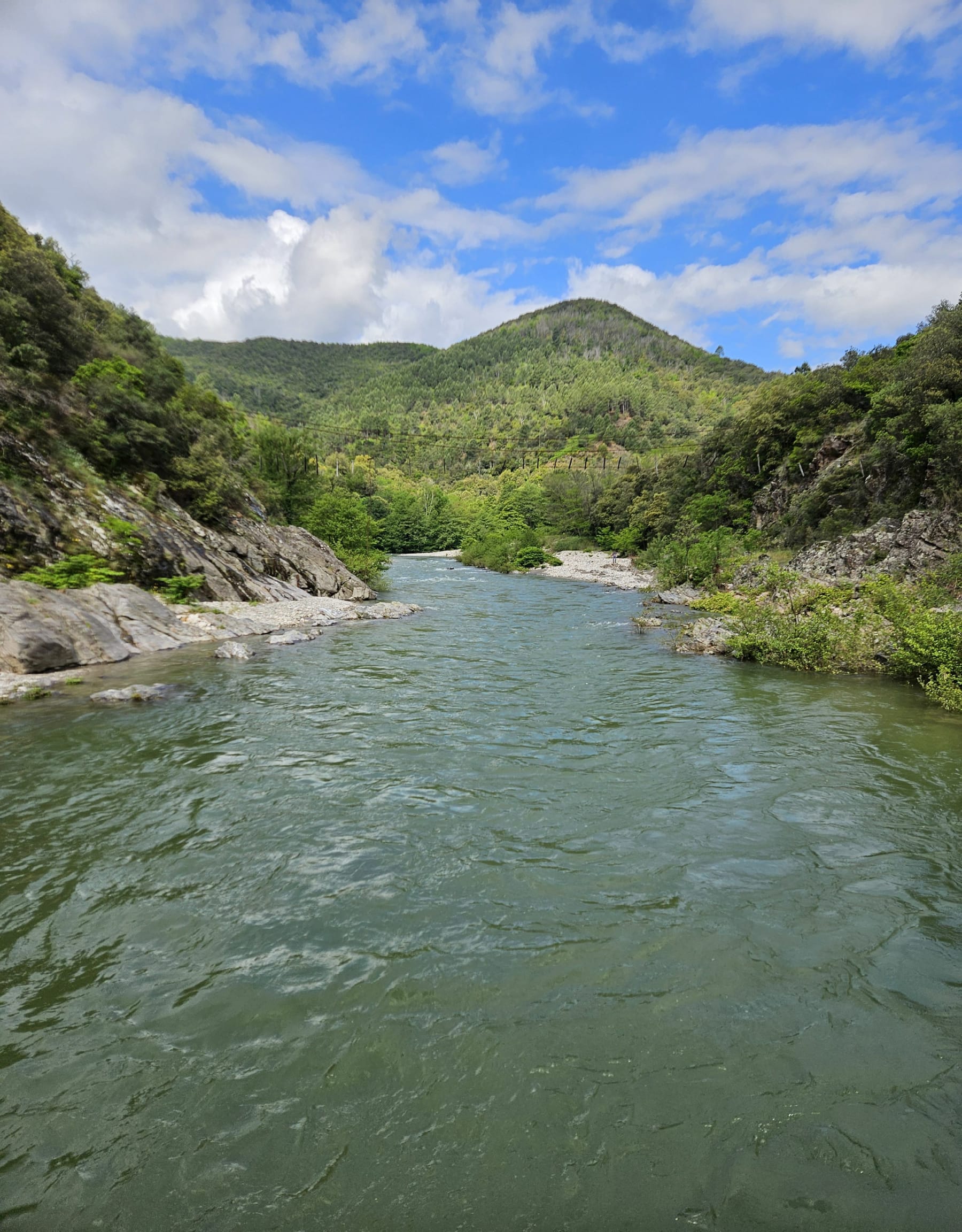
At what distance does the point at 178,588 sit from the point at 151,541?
253 cm

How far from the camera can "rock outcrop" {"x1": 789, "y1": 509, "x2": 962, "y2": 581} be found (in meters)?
26.4

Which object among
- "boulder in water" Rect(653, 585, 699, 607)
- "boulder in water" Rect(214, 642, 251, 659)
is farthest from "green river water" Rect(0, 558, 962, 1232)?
"boulder in water" Rect(653, 585, 699, 607)

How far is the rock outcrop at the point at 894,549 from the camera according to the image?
2638 centimetres

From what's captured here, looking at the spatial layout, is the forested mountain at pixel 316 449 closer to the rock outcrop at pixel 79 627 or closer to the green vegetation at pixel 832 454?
the green vegetation at pixel 832 454

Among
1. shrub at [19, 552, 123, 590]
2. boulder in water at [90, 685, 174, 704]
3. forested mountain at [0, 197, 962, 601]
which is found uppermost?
forested mountain at [0, 197, 962, 601]

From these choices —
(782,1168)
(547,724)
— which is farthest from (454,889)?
(547,724)

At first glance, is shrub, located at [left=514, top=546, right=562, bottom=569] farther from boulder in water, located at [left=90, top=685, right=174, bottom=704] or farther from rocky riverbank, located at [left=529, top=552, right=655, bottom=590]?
boulder in water, located at [left=90, top=685, right=174, bottom=704]

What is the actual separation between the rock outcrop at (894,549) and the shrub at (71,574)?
93.6 ft

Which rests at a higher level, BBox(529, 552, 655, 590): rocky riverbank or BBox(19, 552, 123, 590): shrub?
BBox(19, 552, 123, 590): shrub

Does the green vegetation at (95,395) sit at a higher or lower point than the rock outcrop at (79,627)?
higher

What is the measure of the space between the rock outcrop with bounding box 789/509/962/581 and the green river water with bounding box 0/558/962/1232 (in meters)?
20.0

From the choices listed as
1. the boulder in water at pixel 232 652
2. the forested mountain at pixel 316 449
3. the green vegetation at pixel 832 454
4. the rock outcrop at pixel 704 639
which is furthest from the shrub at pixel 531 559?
the boulder in water at pixel 232 652

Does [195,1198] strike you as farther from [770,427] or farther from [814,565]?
[770,427]

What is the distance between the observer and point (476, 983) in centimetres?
510
